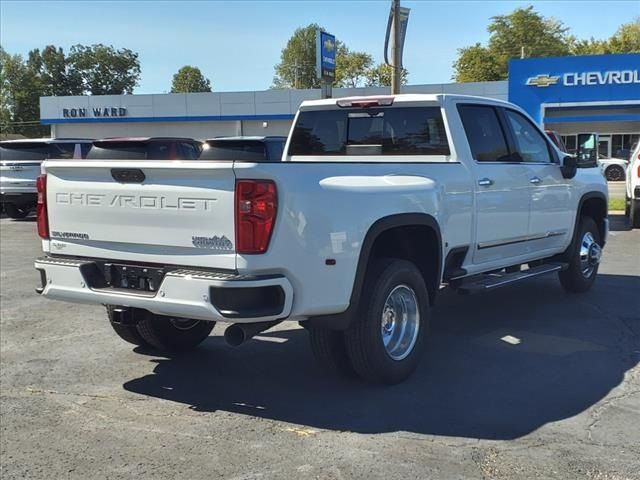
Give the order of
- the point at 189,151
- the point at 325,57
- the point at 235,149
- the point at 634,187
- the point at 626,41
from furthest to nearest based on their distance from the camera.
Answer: the point at 626,41 < the point at 325,57 < the point at 634,187 < the point at 189,151 < the point at 235,149

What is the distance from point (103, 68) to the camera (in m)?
102

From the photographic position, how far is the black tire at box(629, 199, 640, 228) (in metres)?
13.0

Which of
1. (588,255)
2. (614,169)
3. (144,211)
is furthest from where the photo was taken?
(614,169)

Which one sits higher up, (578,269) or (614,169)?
(614,169)

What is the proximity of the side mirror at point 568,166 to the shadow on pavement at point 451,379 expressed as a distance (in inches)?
55.1

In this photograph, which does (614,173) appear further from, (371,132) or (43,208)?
(43,208)

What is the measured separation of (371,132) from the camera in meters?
6.21

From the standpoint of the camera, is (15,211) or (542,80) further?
(542,80)

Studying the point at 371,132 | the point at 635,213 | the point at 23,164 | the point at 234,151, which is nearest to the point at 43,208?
the point at 234,151

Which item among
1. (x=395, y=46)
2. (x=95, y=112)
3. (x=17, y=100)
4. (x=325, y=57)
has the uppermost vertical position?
(x=17, y=100)

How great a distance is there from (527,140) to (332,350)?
10.8ft

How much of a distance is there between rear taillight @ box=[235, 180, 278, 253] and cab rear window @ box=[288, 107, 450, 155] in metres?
2.31

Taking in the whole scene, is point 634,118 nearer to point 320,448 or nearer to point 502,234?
point 502,234

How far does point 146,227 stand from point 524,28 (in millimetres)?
74162
